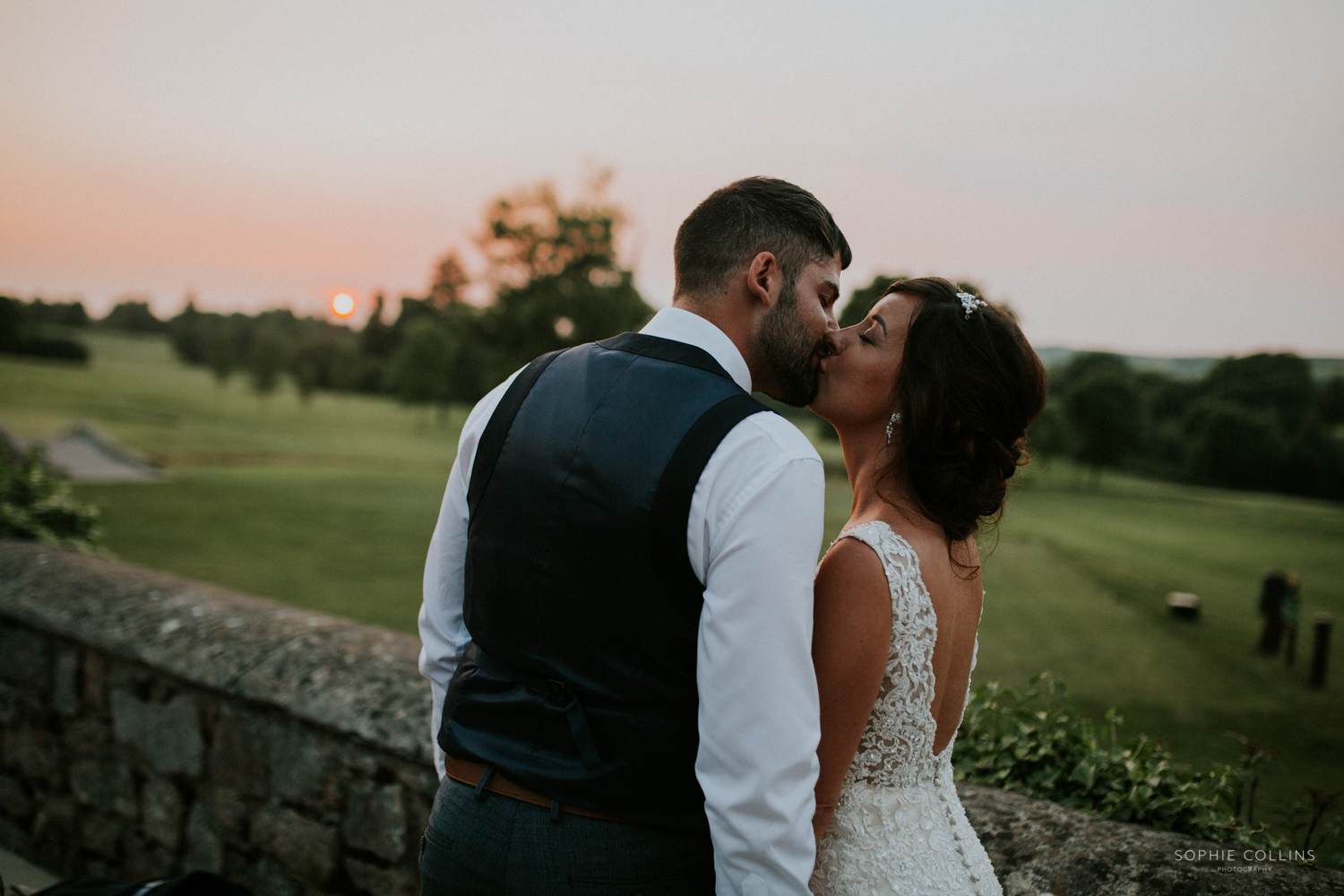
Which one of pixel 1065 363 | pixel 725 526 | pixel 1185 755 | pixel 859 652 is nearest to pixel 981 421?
pixel 859 652

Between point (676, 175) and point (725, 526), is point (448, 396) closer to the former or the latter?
point (676, 175)

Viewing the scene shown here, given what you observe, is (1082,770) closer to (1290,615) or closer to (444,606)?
(444,606)

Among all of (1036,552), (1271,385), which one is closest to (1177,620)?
(1036,552)

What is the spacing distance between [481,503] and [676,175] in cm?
4908

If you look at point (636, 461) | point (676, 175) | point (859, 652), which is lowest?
point (859, 652)

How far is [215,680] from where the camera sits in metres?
2.93

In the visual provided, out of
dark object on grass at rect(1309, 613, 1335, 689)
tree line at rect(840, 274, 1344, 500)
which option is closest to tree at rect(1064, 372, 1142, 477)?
tree line at rect(840, 274, 1344, 500)

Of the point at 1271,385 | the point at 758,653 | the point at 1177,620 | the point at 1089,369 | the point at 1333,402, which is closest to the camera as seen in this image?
the point at 758,653

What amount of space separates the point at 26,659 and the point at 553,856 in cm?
345

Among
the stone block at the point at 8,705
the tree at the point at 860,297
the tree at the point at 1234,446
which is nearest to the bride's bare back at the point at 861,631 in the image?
the stone block at the point at 8,705

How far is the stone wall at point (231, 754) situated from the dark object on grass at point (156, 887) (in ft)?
1.20

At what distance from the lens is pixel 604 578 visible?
144 cm

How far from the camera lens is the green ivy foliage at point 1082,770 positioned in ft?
7.25

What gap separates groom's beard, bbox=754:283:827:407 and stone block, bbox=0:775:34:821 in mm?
4114
